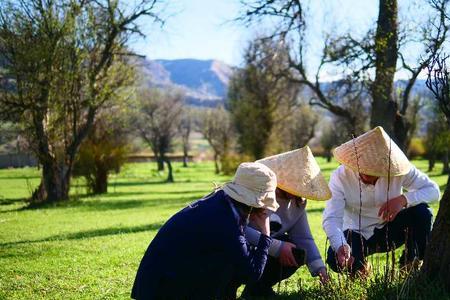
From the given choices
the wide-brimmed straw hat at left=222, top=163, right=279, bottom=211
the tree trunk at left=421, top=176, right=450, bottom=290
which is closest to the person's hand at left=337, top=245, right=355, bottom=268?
the tree trunk at left=421, top=176, right=450, bottom=290

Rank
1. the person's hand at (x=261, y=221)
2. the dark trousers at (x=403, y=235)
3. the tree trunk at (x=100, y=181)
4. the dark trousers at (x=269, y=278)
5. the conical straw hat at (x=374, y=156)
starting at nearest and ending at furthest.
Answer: the person's hand at (x=261, y=221), the dark trousers at (x=269, y=278), the conical straw hat at (x=374, y=156), the dark trousers at (x=403, y=235), the tree trunk at (x=100, y=181)

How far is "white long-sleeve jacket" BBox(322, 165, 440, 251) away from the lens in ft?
17.3

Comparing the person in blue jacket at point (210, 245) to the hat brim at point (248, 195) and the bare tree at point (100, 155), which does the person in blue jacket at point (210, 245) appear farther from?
the bare tree at point (100, 155)

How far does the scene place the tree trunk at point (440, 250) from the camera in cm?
409

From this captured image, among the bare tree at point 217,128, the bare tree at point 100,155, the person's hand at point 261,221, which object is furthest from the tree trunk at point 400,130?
the bare tree at point 217,128

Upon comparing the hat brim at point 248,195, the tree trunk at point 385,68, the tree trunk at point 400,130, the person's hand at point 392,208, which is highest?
the tree trunk at point 385,68

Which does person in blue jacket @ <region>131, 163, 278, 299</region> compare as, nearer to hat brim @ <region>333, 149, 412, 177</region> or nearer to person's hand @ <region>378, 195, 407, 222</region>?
hat brim @ <region>333, 149, 412, 177</region>

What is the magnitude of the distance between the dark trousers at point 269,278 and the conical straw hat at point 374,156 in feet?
3.94

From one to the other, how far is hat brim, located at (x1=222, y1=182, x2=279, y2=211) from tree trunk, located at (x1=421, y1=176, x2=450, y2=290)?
1.40 meters

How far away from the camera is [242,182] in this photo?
3955 millimetres

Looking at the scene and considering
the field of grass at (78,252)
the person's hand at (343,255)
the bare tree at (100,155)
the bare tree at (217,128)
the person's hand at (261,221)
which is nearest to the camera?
the person's hand at (261,221)

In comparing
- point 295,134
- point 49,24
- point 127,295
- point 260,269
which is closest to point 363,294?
point 260,269

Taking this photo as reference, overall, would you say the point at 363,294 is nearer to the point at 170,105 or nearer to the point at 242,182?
the point at 242,182

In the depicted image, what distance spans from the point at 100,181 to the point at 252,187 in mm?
25850
